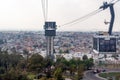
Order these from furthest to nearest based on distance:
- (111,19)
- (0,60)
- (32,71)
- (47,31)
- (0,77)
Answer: (47,31), (111,19), (0,60), (32,71), (0,77)

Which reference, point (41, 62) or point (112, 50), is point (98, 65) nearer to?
point (112, 50)

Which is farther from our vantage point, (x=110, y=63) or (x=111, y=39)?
(x=111, y=39)

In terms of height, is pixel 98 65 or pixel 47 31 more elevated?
pixel 47 31

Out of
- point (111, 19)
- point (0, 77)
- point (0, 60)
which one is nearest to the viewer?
point (0, 77)

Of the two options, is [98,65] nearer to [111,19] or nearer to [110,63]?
[110,63]

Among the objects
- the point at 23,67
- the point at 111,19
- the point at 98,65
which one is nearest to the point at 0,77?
the point at 23,67

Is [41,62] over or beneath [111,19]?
beneath

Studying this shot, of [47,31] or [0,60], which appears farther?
[47,31]

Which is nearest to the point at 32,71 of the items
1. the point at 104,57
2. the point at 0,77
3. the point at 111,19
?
the point at 0,77

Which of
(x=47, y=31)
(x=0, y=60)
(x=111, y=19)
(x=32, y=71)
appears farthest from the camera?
(x=47, y=31)
